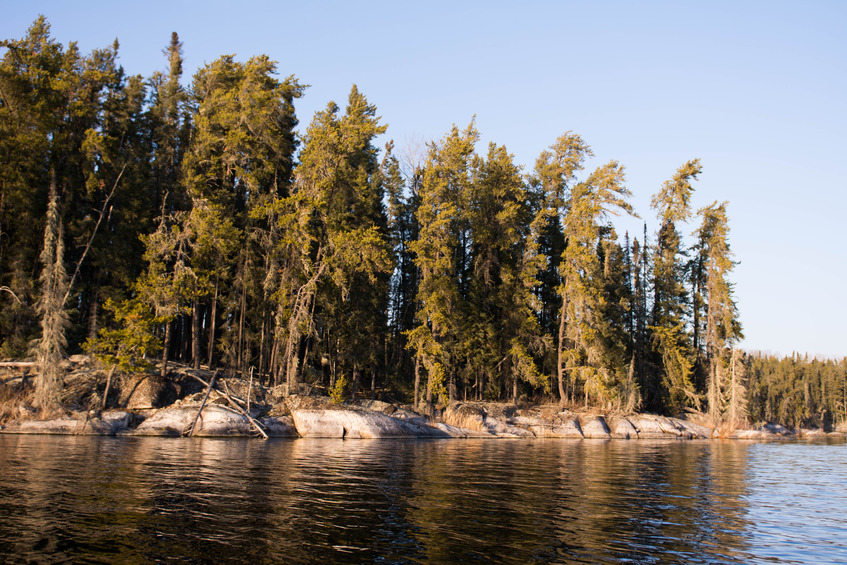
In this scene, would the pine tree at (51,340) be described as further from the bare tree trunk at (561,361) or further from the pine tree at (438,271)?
the bare tree trunk at (561,361)

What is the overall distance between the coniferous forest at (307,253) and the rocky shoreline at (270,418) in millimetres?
1473

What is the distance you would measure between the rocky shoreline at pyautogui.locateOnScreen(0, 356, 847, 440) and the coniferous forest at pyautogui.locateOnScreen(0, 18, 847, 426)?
1473 millimetres

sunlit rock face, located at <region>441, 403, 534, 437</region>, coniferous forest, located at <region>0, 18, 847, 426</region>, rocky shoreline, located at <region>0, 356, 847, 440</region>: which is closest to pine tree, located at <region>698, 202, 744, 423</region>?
coniferous forest, located at <region>0, 18, 847, 426</region>

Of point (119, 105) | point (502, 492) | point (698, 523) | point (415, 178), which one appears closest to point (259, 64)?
point (119, 105)

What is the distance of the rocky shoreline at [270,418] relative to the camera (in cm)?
2580

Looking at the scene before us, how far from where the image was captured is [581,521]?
949 cm

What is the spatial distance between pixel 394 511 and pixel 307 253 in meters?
26.2

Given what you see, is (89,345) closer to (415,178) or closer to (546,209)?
(415,178)

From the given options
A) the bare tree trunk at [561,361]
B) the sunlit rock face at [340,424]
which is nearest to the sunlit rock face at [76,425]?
the sunlit rock face at [340,424]

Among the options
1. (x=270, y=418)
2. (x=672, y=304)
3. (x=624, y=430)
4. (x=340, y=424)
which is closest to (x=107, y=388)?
(x=270, y=418)

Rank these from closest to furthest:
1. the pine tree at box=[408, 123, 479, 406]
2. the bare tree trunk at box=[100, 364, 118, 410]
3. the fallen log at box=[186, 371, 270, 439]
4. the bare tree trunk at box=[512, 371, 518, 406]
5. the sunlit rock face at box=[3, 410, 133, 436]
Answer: the sunlit rock face at box=[3, 410, 133, 436]
the fallen log at box=[186, 371, 270, 439]
the bare tree trunk at box=[100, 364, 118, 410]
the pine tree at box=[408, 123, 479, 406]
the bare tree trunk at box=[512, 371, 518, 406]

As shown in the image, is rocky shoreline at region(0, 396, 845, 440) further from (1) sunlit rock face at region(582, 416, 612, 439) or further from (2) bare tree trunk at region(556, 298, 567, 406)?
(2) bare tree trunk at region(556, 298, 567, 406)

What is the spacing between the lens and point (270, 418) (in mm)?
28344

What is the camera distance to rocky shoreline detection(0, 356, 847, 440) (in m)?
25.8
